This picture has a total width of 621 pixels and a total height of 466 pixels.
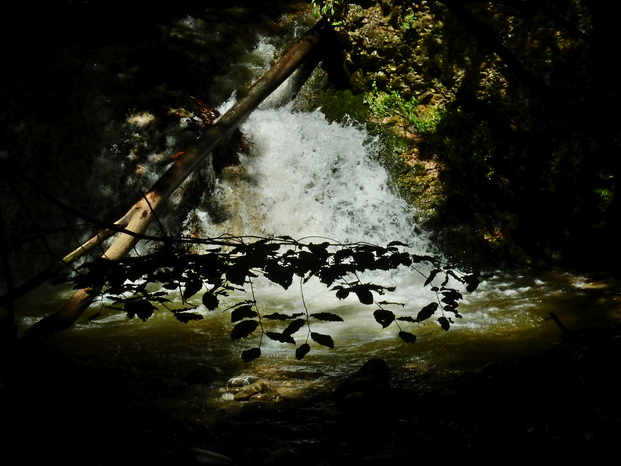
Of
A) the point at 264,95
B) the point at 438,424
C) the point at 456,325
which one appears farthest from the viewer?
the point at 264,95

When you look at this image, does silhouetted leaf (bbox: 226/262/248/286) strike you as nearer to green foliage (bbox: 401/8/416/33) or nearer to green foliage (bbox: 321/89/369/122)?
green foliage (bbox: 321/89/369/122)

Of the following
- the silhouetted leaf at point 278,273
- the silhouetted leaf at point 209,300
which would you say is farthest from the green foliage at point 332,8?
the silhouetted leaf at point 209,300

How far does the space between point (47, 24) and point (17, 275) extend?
3.27 metres

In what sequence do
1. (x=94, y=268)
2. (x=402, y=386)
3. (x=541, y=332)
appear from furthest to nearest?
(x=541, y=332)
(x=402, y=386)
(x=94, y=268)

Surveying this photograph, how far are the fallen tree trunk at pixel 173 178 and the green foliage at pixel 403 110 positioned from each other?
47.3 inches

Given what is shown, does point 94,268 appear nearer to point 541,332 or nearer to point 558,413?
point 558,413

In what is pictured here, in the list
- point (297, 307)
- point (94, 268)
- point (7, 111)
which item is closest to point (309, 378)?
point (94, 268)

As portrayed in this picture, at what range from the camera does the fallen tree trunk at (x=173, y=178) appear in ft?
9.66

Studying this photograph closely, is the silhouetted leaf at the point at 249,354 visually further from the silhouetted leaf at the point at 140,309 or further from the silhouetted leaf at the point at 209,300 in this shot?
the silhouetted leaf at the point at 140,309

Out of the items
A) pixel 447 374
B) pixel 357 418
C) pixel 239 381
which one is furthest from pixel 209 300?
pixel 447 374

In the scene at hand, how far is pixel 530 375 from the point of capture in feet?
8.12

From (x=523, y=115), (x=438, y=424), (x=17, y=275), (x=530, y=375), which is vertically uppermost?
(x=523, y=115)

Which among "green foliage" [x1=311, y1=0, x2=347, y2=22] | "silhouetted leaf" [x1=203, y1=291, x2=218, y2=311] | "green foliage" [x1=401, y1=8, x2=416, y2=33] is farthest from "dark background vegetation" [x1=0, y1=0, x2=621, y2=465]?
"green foliage" [x1=311, y1=0, x2=347, y2=22]

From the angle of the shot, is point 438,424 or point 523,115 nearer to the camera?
point 438,424
